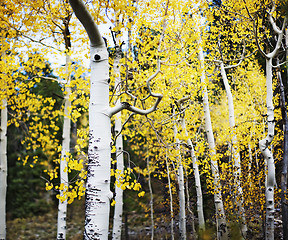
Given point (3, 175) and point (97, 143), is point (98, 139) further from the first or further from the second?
point (3, 175)

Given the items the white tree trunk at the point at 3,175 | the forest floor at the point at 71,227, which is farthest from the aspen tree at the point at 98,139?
the forest floor at the point at 71,227

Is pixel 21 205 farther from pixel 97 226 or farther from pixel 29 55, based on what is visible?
pixel 97 226

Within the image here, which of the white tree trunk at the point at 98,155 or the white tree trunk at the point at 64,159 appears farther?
the white tree trunk at the point at 64,159

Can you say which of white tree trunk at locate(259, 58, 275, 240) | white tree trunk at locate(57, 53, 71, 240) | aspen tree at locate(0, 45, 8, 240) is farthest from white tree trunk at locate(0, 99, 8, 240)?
white tree trunk at locate(259, 58, 275, 240)

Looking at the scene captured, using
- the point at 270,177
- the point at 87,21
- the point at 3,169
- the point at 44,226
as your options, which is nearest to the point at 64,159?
the point at 3,169

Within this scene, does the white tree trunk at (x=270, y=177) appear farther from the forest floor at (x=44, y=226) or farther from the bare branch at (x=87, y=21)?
the forest floor at (x=44, y=226)

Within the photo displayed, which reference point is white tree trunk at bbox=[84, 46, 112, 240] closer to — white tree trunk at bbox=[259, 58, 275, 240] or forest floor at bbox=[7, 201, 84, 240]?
white tree trunk at bbox=[259, 58, 275, 240]

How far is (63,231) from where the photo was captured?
4516 mm

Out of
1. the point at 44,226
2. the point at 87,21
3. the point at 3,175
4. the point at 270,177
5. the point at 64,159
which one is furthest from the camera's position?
the point at 44,226

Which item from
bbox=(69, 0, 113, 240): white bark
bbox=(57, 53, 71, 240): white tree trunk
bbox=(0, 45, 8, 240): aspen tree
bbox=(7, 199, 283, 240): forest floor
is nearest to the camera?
bbox=(69, 0, 113, 240): white bark

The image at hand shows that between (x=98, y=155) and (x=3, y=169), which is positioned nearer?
(x=98, y=155)

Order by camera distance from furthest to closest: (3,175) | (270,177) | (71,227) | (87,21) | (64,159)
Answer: (71,227)
(3,175)
(64,159)
(270,177)
(87,21)

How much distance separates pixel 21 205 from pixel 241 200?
12009 millimetres

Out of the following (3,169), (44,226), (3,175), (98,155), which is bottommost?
(44,226)
